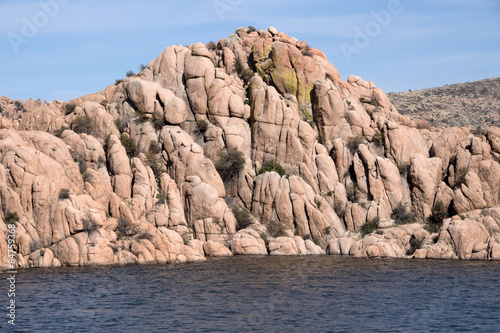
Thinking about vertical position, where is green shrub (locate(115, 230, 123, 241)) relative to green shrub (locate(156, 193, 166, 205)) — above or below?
below

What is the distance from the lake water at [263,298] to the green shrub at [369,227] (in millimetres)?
14290

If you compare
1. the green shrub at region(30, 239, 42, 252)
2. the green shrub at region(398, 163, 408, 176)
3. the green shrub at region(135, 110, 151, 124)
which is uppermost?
the green shrub at region(135, 110, 151, 124)

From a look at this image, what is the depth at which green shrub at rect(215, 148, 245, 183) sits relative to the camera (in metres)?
89.8

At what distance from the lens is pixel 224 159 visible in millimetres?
90312

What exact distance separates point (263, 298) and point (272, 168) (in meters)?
41.7

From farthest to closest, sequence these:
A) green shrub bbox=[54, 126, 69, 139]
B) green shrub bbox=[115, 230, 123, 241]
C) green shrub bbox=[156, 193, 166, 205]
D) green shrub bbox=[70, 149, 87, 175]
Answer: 1. green shrub bbox=[54, 126, 69, 139]
2. green shrub bbox=[156, 193, 166, 205]
3. green shrub bbox=[70, 149, 87, 175]
4. green shrub bbox=[115, 230, 123, 241]

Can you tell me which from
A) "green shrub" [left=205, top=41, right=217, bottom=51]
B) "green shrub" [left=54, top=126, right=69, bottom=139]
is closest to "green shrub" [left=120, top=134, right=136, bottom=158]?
"green shrub" [left=54, top=126, right=69, bottom=139]

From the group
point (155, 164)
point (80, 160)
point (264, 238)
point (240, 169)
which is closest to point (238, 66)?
point (240, 169)

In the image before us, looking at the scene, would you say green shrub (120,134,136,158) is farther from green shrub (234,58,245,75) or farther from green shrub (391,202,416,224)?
green shrub (391,202,416,224)

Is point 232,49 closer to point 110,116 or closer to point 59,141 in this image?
point 110,116

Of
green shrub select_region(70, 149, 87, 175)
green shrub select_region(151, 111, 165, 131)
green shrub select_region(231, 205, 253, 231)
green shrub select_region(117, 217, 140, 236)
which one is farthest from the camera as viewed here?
green shrub select_region(151, 111, 165, 131)

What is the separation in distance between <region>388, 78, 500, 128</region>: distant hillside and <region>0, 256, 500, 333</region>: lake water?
91088 millimetres

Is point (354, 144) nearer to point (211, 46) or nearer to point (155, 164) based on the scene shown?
point (155, 164)

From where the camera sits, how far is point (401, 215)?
8719 centimetres
